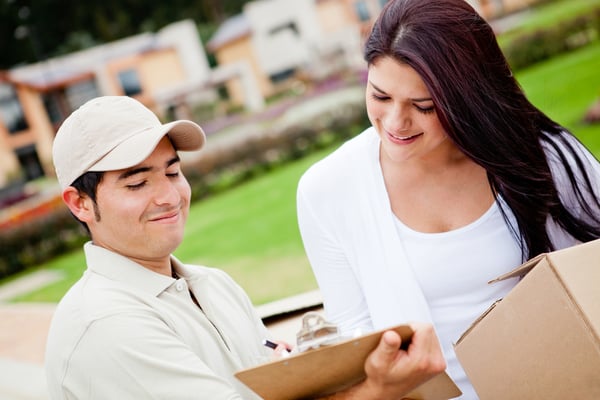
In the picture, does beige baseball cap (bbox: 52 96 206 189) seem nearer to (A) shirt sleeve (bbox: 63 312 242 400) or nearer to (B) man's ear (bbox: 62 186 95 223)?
(B) man's ear (bbox: 62 186 95 223)

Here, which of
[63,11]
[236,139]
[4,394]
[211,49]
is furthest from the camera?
[63,11]

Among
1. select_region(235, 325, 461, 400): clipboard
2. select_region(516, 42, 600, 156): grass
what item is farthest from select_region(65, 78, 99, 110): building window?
select_region(235, 325, 461, 400): clipboard

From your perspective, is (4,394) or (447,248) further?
(4,394)

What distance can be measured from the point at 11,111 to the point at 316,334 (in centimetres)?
1782

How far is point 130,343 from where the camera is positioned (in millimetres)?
1354

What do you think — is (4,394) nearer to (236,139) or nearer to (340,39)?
(236,139)

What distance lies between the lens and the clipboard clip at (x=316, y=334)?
3.91 ft

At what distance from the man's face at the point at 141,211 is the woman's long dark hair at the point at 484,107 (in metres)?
0.65

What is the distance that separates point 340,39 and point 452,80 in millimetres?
15074

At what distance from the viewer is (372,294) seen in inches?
72.6

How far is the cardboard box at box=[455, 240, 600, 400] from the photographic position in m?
1.22

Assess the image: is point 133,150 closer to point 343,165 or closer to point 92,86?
point 343,165

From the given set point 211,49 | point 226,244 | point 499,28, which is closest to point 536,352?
point 226,244

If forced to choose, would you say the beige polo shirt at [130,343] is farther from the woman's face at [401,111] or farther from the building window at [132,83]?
the building window at [132,83]
